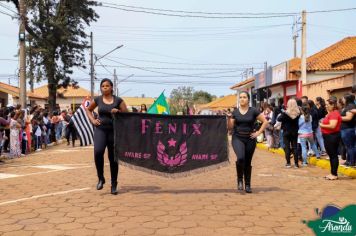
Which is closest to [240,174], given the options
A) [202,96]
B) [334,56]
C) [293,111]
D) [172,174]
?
[172,174]

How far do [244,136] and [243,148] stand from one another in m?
0.20

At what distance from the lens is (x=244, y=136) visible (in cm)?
736

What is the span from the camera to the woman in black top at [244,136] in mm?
7355

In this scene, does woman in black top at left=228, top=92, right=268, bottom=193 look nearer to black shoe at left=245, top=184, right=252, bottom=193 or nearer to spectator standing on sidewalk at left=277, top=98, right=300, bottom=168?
black shoe at left=245, top=184, right=252, bottom=193

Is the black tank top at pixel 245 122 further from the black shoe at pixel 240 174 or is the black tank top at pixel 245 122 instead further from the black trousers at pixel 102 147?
the black trousers at pixel 102 147

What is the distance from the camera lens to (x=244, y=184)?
25.9 feet

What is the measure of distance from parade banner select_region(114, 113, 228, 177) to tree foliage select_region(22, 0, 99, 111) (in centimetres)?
2778

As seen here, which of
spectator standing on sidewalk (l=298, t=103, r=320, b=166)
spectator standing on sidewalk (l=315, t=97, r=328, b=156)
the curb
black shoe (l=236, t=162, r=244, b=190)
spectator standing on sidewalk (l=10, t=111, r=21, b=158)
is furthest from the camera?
spectator standing on sidewalk (l=10, t=111, r=21, b=158)

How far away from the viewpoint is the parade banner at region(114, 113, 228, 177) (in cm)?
729

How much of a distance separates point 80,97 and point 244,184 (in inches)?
2875

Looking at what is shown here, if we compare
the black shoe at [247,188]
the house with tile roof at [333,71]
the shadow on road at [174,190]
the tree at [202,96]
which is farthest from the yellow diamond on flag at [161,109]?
the tree at [202,96]

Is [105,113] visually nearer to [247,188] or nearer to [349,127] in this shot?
[247,188]

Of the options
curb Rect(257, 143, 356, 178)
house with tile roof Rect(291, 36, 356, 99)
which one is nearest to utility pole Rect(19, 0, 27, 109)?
curb Rect(257, 143, 356, 178)

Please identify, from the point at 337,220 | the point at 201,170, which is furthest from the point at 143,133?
the point at 337,220
